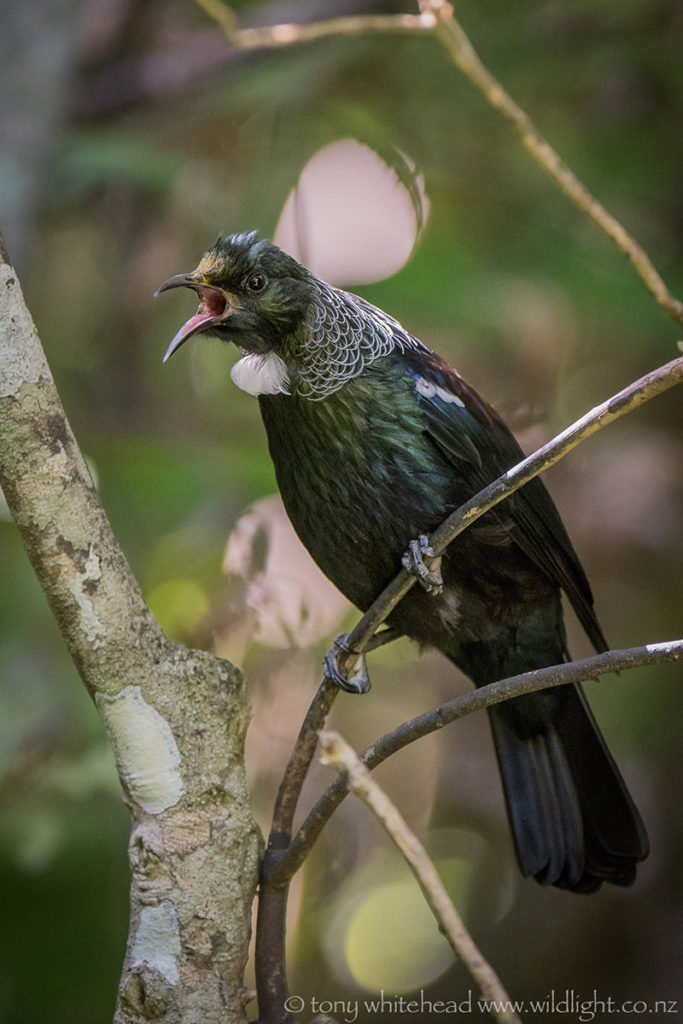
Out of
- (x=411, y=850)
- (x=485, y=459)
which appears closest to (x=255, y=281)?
(x=485, y=459)

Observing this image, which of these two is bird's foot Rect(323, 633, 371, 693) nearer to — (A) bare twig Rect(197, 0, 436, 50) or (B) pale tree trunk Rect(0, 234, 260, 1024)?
(B) pale tree trunk Rect(0, 234, 260, 1024)

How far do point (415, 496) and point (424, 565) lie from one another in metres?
0.19

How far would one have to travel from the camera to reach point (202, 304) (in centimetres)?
249

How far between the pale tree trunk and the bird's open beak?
531mm

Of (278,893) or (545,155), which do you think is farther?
(278,893)

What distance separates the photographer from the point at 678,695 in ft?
14.0

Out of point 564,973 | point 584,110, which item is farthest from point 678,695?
point 584,110

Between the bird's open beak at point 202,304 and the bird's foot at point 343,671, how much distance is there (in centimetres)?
78

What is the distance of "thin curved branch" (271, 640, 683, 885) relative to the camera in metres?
1.70

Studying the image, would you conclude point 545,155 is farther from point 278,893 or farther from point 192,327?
point 278,893

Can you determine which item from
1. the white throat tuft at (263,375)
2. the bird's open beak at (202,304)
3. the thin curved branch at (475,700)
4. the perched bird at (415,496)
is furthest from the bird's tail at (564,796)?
the bird's open beak at (202,304)

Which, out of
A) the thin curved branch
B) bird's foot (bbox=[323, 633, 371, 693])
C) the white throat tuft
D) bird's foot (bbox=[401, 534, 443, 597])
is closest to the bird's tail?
bird's foot (bbox=[323, 633, 371, 693])

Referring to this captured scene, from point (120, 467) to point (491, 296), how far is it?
1436 mm

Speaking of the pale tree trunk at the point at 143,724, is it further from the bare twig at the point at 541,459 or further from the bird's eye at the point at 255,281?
the bird's eye at the point at 255,281
